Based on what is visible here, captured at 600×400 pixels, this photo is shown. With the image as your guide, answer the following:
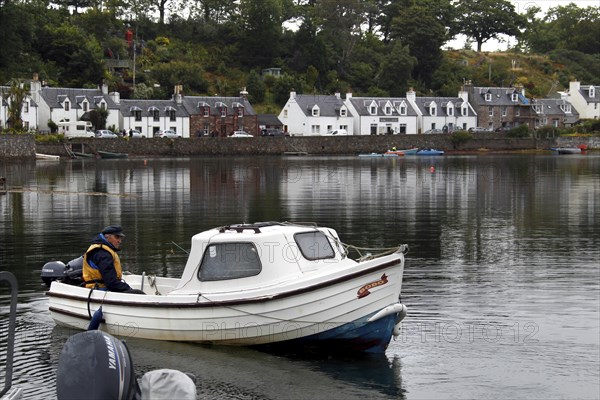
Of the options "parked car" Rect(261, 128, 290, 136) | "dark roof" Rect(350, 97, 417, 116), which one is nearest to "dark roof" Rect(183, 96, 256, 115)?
"parked car" Rect(261, 128, 290, 136)

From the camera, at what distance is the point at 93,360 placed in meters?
11.5

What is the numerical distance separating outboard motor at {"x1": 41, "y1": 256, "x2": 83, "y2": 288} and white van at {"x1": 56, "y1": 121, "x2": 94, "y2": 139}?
86013mm

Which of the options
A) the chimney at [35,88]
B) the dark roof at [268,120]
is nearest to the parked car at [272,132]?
the dark roof at [268,120]

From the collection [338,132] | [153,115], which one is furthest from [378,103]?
[153,115]

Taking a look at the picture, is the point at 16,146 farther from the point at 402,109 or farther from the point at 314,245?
the point at 314,245

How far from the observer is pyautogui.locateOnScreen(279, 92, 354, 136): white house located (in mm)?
122000

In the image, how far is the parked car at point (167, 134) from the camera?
110m

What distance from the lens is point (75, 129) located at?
10544 centimetres

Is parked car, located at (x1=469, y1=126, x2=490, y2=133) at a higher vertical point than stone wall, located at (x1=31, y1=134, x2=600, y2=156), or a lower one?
higher

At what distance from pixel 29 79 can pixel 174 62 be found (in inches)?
875

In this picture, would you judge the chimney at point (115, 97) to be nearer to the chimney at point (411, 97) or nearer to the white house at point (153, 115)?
the white house at point (153, 115)

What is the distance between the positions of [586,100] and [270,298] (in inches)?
5234

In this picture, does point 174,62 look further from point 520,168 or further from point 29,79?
point 520,168

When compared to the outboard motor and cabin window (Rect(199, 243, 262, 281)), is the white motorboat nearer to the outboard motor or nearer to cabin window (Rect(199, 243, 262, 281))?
cabin window (Rect(199, 243, 262, 281))
